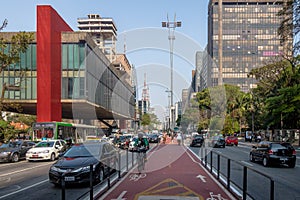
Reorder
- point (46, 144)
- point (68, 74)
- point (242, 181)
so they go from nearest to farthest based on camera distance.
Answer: point (242, 181), point (46, 144), point (68, 74)

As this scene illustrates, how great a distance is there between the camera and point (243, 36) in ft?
402

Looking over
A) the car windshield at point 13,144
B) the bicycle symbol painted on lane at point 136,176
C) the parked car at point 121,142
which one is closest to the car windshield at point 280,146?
the bicycle symbol painted on lane at point 136,176

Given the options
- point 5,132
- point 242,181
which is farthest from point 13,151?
point 242,181

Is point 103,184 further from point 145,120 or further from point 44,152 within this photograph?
point 145,120

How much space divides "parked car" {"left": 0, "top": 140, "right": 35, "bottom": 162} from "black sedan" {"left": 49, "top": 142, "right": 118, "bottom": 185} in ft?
36.2

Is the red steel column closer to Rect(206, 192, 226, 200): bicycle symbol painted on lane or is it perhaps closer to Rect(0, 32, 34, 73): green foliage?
Rect(0, 32, 34, 73): green foliage

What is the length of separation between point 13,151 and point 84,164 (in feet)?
45.1

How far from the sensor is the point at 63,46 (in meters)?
47.9

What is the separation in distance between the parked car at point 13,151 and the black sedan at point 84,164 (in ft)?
36.2

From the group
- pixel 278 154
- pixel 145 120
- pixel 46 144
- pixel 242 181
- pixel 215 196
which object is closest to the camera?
pixel 242 181

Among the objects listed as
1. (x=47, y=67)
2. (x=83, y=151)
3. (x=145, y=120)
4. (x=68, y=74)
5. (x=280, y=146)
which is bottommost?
(x=145, y=120)

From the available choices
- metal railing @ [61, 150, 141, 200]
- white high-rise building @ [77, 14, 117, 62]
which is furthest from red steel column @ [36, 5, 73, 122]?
white high-rise building @ [77, 14, 117, 62]

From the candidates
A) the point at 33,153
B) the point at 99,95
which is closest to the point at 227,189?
the point at 33,153

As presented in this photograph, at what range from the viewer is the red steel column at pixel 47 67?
144 ft
